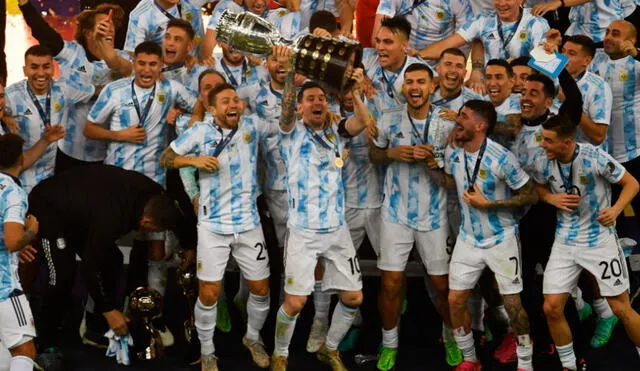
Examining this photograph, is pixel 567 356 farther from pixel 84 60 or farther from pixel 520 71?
pixel 84 60

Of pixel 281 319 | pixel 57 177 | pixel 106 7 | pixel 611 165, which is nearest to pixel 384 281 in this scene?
pixel 281 319

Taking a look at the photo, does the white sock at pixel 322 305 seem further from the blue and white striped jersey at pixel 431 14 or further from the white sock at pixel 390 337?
the blue and white striped jersey at pixel 431 14

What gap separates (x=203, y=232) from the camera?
8.08m

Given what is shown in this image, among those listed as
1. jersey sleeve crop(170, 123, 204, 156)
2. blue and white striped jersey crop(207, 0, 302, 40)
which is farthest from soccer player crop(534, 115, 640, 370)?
blue and white striped jersey crop(207, 0, 302, 40)

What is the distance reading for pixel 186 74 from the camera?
9.08 m

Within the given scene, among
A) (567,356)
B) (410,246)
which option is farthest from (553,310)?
(410,246)

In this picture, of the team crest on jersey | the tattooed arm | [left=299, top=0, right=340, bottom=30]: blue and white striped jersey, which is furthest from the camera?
[left=299, top=0, right=340, bottom=30]: blue and white striped jersey

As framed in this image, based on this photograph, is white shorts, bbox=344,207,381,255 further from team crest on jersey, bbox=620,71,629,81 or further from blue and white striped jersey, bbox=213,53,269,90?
team crest on jersey, bbox=620,71,629,81

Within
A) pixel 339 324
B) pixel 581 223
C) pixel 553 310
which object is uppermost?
pixel 581 223

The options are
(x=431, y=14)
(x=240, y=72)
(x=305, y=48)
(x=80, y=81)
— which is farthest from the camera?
(x=431, y=14)

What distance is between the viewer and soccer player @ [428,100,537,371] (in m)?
7.81

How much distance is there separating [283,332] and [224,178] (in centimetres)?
101

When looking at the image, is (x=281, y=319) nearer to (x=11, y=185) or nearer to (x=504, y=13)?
(x=11, y=185)

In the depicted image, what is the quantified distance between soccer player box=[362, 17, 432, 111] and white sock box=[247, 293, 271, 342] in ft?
4.65
